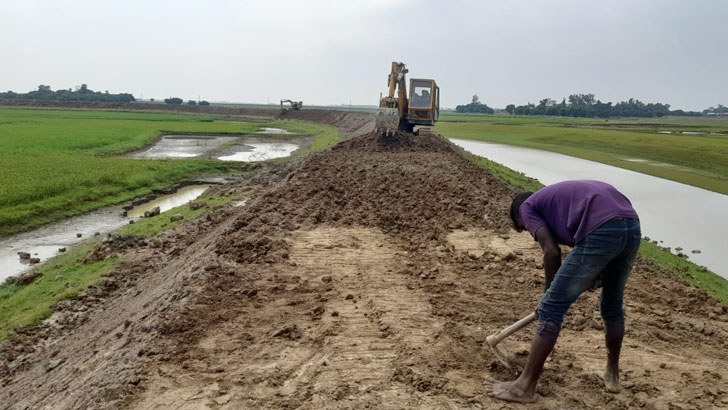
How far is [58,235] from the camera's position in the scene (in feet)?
42.0

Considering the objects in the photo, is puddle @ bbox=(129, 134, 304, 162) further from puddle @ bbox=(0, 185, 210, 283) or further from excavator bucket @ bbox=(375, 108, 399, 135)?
puddle @ bbox=(0, 185, 210, 283)

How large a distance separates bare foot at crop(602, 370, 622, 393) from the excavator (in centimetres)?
2069

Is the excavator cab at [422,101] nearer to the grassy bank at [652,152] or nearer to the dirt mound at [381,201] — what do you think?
the dirt mound at [381,201]

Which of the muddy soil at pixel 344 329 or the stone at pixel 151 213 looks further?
the stone at pixel 151 213

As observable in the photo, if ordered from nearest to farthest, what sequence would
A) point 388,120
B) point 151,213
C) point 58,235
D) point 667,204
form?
point 58,235, point 151,213, point 667,204, point 388,120

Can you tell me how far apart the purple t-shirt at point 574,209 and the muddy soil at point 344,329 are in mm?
1343

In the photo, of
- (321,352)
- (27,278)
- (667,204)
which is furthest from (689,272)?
(27,278)

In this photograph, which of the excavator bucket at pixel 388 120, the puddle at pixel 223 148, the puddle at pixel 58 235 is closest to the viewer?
the puddle at pixel 58 235

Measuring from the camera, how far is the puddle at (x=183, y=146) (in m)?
28.9

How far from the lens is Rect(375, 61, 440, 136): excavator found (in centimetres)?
2471

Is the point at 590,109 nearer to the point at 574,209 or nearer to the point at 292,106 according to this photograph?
the point at 292,106

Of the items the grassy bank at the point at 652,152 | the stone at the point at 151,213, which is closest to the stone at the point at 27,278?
the stone at the point at 151,213

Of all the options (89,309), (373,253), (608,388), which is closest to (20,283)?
(89,309)

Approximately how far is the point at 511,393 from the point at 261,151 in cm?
2941
